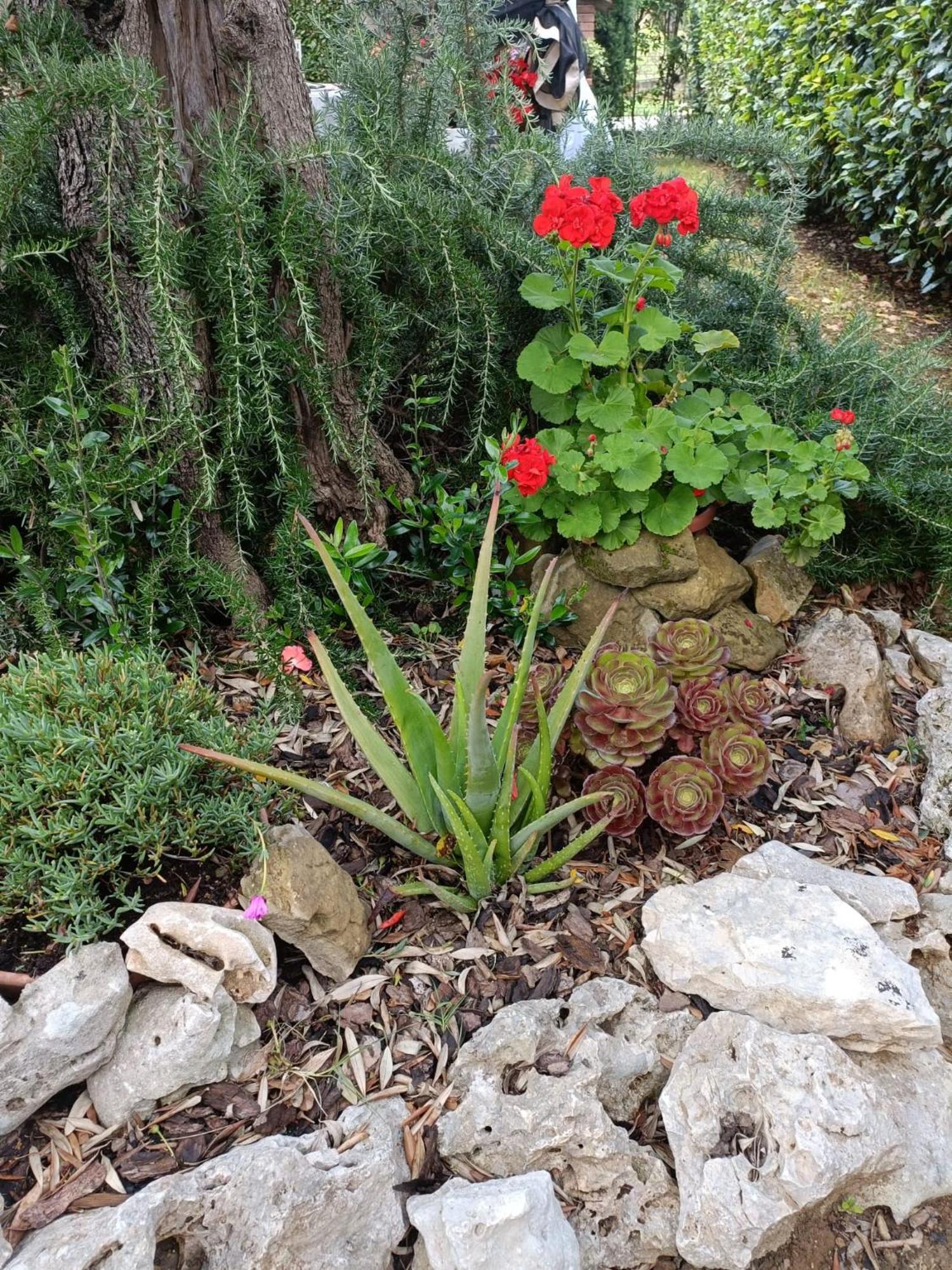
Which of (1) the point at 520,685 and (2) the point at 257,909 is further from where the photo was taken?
(1) the point at 520,685

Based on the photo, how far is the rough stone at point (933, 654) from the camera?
8.92ft

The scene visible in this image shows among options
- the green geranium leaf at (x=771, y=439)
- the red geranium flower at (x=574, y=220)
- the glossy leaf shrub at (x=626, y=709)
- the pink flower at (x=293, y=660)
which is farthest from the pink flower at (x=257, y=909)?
the green geranium leaf at (x=771, y=439)

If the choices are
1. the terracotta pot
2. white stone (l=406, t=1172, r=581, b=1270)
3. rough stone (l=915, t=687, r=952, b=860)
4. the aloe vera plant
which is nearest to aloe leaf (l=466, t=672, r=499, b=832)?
the aloe vera plant

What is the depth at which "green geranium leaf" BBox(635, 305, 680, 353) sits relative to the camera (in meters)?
2.72

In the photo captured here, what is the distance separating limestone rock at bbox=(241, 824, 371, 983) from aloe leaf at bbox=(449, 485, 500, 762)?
399 mm

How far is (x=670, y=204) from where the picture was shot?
257 centimetres

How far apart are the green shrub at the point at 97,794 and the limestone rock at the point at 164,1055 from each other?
0.20 meters

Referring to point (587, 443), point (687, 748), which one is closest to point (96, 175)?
point (587, 443)

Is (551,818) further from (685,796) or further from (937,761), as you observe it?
(937,761)

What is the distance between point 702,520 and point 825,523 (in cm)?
39

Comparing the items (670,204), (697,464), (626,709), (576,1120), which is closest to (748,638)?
(697,464)

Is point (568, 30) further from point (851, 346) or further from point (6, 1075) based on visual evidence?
point (6, 1075)

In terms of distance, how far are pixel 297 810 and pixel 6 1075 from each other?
79 centimetres

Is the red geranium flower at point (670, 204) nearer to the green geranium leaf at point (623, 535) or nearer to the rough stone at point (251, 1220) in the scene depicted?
the green geranium leaf at point (623, 535)
